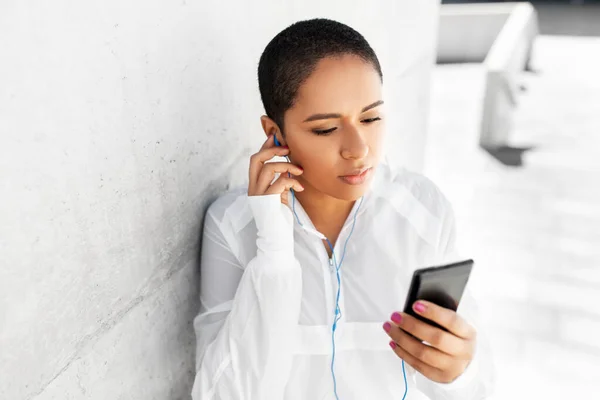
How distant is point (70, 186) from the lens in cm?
90

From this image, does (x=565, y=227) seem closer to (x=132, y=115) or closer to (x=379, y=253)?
(x=379, y=253)

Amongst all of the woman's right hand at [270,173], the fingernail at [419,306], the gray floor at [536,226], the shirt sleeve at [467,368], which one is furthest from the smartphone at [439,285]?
the gray floor at [536,226]

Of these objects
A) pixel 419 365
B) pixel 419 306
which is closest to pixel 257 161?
pixel 419 306

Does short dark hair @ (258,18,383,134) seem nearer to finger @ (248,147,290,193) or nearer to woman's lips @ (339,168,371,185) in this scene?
finger @ (248,147,290,193)

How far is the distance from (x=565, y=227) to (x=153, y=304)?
3.53m

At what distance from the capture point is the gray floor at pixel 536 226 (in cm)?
285

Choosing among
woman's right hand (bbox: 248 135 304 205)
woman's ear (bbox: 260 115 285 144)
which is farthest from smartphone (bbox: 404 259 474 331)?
woman's ear (bbox: 260 115 285 144)

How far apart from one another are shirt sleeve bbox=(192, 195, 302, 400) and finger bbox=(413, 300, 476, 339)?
26 cm

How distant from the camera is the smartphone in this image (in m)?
1.06

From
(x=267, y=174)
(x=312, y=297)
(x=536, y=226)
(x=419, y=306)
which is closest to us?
(x=419, y=306)

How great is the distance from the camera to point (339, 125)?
1197 millimetres

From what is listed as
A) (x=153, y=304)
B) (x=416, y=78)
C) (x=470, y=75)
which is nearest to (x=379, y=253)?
(x=153, y=304)

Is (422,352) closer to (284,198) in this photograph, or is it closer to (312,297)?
(312,297)

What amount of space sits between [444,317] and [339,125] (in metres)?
0.43
